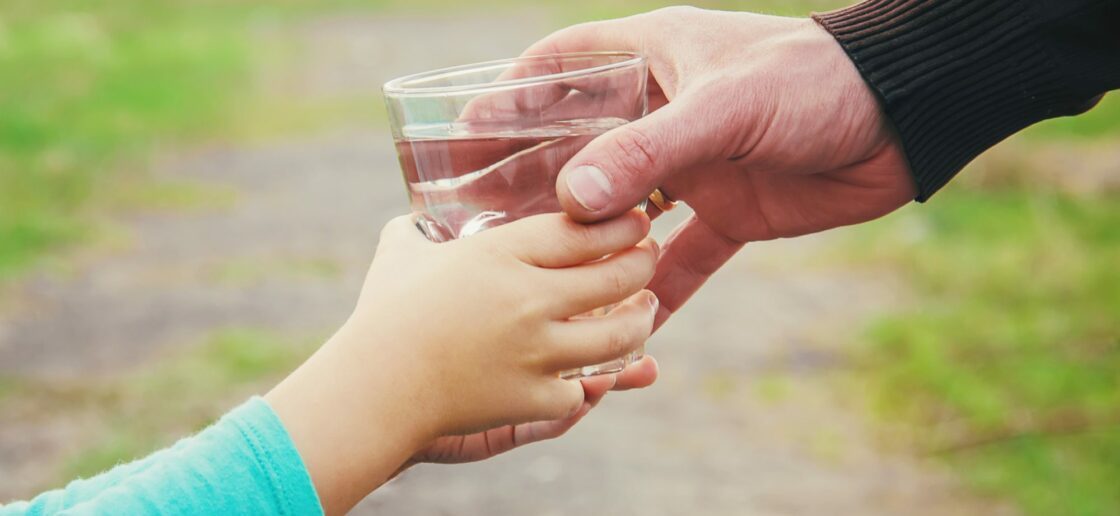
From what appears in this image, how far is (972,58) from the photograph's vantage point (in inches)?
54.9

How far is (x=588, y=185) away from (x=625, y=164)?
0.05 m

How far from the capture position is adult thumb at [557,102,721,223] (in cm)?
105

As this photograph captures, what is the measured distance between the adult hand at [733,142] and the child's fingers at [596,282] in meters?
0.05

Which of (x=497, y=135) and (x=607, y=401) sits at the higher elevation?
(x=497, y=135)

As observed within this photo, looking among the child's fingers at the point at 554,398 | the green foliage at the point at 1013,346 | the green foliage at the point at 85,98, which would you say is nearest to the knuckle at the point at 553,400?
the child's fingers at the point at 554,398

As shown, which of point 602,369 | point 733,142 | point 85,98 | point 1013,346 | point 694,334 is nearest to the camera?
point 602,369

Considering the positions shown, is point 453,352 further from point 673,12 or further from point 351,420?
point 673,12

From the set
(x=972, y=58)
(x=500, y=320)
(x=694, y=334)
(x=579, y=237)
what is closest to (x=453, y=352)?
(x=500, y=320)

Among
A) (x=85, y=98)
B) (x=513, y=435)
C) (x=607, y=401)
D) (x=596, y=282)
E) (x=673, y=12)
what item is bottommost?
(x=607, y=401)

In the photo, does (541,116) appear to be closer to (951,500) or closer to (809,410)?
(951,500)

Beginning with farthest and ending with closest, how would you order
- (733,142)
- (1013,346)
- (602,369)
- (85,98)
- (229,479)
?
(85,98)
(1013,346)
(733,142)
(602,369)
(229,479)

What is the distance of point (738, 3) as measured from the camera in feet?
25.4

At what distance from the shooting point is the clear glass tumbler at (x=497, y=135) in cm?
105

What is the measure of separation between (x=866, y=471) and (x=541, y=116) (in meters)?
1.70
